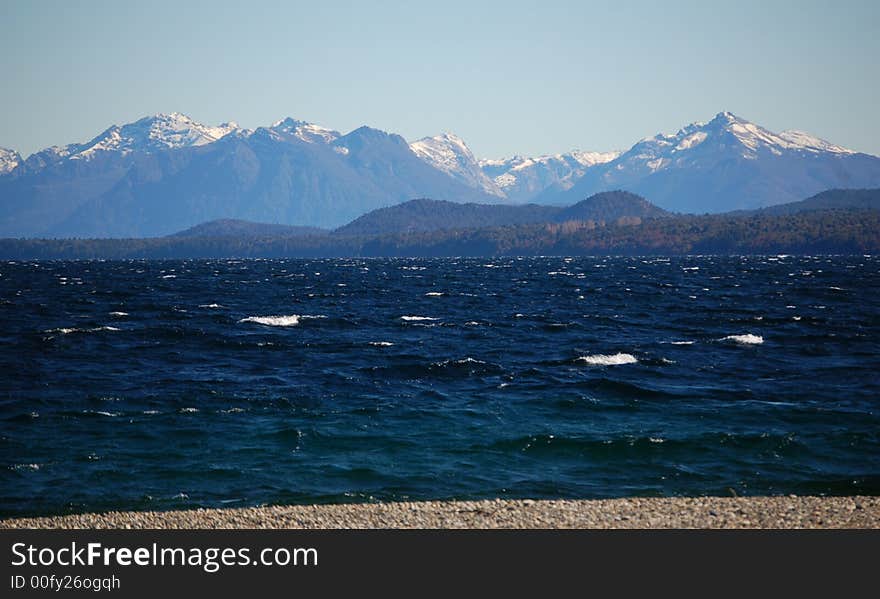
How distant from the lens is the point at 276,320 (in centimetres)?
8981

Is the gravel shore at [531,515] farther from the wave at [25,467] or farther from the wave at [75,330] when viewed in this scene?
the wave at [75,330]

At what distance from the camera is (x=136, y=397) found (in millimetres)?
46094

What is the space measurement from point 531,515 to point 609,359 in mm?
36521

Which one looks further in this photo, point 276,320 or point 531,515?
point 276,320

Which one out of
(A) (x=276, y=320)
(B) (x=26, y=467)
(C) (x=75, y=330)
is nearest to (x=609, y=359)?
(B) (x=26, y=467)

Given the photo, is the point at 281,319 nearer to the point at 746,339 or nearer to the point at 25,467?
the point at 746,339

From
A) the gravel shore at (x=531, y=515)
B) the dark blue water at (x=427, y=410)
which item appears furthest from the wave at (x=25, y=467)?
the gravel shore at (x=531, y=515)

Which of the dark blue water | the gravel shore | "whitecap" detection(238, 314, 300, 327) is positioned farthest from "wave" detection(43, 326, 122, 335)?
the gravel shore

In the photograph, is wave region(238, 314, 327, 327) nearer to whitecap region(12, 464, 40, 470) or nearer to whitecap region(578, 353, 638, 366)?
whitecap region(578, 353, 638, 366)

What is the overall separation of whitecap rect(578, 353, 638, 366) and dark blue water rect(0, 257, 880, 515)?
20 centimetres

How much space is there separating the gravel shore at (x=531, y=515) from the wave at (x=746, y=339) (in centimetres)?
4420
